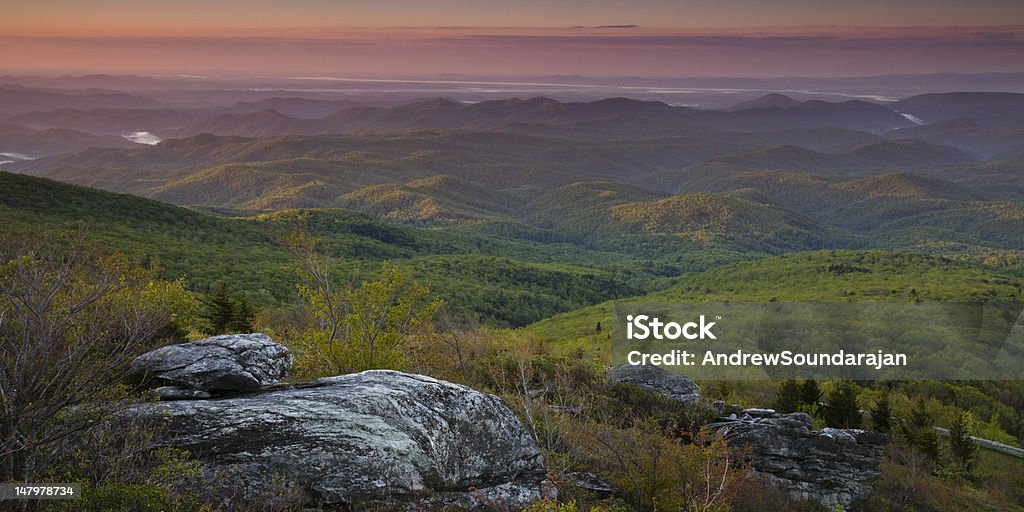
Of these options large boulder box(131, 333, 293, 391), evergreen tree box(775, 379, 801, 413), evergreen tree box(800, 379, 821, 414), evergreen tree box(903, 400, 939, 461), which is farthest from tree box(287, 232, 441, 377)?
evergreen tree box(903, 400, 939, 461)

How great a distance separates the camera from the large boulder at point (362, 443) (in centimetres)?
1091

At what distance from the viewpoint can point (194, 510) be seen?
9570mm

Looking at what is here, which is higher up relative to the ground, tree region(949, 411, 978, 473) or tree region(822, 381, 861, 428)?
tree region(822, 381, 861, 428)

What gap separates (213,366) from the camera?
13.4m

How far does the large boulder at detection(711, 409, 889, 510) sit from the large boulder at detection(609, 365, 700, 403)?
4.10 meters

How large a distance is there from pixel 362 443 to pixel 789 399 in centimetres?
2630

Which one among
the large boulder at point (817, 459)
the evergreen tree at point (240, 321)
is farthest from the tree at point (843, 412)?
the evergreen tree at point (240, 321)

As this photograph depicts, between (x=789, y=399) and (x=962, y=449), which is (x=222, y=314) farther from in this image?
(x=962, y=449)

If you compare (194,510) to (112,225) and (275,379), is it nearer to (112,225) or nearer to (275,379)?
(275,379)

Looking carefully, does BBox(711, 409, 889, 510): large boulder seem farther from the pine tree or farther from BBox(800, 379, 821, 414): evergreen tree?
the pine tree

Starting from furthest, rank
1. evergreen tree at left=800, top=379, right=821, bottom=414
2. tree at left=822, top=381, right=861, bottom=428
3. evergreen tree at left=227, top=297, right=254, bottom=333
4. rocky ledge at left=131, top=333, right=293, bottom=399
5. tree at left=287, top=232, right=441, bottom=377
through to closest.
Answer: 1. evergreen tree at left=800, top=379, right=821, bottom=414
2. evergreen tree at left=227, top=297, right=254, bottom=333
3. tree at left=822, top=381, right=861, bottom=428
4. tree at left=287, top=232, right=441, bottom=377
5. rocky ledge at left=131, top=333, right=293, bottom=399

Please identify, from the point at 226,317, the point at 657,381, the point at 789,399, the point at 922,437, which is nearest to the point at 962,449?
the point at 922,437

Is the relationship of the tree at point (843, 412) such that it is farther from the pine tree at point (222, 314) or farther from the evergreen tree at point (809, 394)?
the pine tree at point (222, 314)

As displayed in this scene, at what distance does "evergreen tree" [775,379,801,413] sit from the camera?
30.2 meters
